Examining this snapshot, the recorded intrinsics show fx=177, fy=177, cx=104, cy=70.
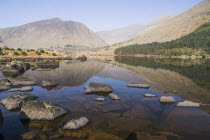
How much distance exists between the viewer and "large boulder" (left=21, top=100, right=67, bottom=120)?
1795cm

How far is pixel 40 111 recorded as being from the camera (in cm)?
1836

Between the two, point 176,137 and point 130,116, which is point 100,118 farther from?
point 176,137

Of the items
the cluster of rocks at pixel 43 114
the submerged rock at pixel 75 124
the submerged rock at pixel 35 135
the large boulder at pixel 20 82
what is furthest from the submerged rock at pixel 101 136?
the large boulder at pixel 20 82

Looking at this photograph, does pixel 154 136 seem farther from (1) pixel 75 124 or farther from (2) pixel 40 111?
(2) pixel 40 111

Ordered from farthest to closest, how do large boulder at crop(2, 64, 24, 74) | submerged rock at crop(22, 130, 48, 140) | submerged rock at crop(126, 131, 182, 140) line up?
large boulder at crop(2, 64, 24, 74) < submerged rock at crop(126, 131, 182, 140) < submerged rock at crop(22, 130, 48, 140)

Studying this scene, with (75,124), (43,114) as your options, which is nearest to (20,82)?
(43,114)

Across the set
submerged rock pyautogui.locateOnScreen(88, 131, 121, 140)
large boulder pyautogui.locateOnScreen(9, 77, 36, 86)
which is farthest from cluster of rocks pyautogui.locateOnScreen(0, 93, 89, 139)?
large boulder pyautogui.locateOnScreen(9, 77, 36, 86)

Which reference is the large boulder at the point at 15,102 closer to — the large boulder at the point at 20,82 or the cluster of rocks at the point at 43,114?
the cluster of rocks at the point at 43,114

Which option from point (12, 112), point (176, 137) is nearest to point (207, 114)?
point (176, 137)

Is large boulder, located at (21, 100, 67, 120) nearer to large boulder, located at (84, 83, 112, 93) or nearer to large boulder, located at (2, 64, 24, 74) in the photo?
large boulder, located at (84, 83, 112, 93)

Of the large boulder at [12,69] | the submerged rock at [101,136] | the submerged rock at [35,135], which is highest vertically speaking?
the large boulder at [12,69]

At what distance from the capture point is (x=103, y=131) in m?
15.8

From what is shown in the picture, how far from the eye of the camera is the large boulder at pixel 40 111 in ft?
58.9

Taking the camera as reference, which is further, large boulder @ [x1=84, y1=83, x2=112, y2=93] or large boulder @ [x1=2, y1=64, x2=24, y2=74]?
large boulder @ [x1=2, y1=64, x2=24, y2=74]
